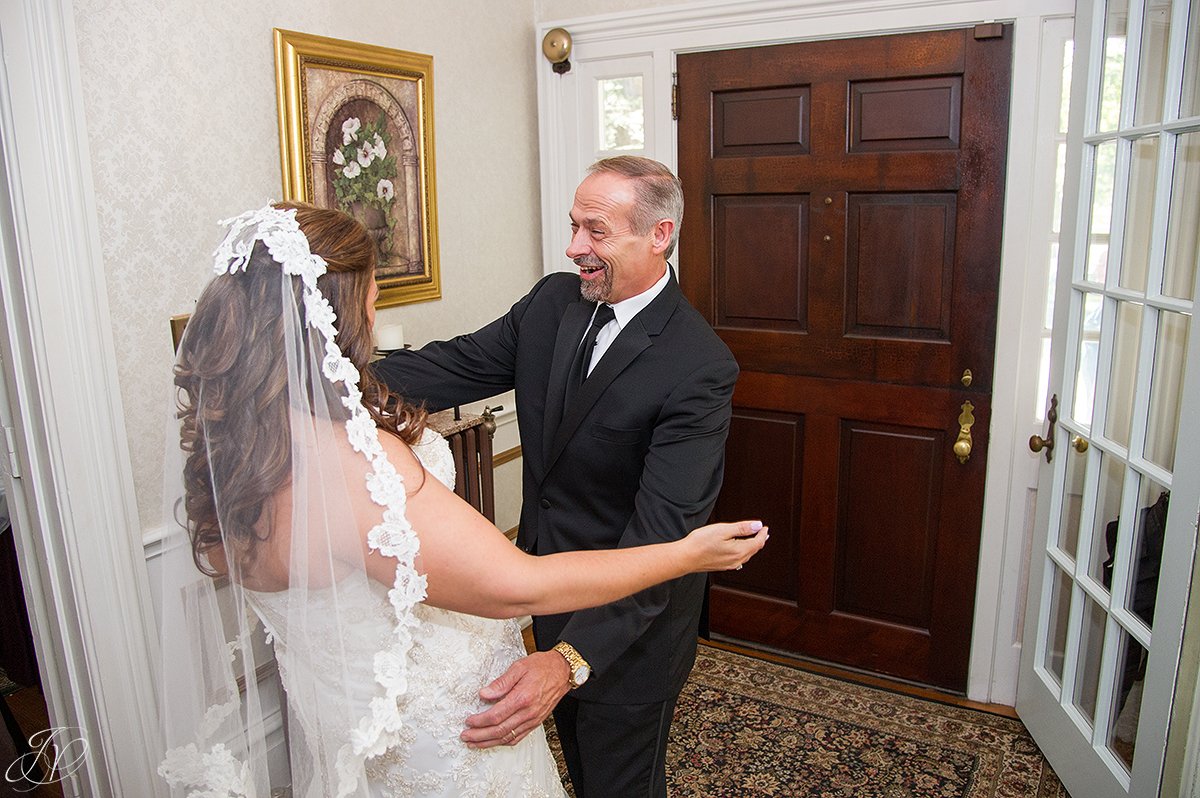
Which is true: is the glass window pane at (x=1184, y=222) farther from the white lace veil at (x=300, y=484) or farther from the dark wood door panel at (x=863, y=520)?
the white lace veil at (x=300, y=484)

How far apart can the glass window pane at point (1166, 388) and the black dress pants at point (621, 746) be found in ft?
4.09

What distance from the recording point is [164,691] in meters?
1.45

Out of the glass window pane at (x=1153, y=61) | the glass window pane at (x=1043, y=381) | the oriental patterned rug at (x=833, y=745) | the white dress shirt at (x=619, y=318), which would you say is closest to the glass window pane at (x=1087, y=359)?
the glass window pane at (x=1043, y=381)

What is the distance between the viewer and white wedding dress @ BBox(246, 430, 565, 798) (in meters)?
1.32

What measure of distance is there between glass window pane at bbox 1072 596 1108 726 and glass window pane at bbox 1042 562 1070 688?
0.32 feet

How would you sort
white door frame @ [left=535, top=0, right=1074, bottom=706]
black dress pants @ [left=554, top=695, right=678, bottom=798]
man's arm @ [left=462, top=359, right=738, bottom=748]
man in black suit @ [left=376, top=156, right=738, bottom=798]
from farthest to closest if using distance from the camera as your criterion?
1. white door frame @ [left=535, top=0, right=1074, bottom=706]
2. black dress pants @ [left=554, top=695, right=678, bottom=798]
3. man in black suit @ [left=376, top=156, right=738, bottom=798]
4. man's arm @ [left=462, top=359, right=738, bottom=748]

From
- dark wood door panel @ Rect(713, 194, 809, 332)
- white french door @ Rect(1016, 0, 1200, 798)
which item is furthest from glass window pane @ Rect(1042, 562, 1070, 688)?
dark wood door panel @ Rect(713, 194, 809, 332)

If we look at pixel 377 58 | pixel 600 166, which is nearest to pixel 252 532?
pixel 600 166

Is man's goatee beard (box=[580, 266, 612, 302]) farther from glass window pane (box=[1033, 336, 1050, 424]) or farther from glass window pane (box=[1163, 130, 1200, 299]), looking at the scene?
glass window pane (box=[1033, 336, 1050, 424])

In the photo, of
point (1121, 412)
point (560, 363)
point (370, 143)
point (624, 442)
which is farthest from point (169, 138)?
point (1121, 412)

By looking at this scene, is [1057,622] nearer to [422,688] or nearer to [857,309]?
[857,309]

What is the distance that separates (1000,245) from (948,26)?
2.18 ft

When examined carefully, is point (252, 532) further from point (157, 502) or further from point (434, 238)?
point (434, 238)

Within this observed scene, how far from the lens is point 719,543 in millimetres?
1469
